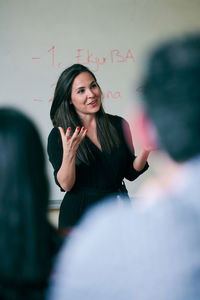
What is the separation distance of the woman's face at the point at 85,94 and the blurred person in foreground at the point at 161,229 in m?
1.07

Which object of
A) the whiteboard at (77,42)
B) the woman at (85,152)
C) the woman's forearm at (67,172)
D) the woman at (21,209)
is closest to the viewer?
the woman at (21,209)

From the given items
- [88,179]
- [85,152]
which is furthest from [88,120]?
[88,179]

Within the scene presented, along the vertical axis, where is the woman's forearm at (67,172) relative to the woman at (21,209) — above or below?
below

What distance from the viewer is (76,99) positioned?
5.49ft

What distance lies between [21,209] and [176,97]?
33 cm

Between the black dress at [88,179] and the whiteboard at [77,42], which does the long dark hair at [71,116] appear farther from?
the whiteboard at [77,42]

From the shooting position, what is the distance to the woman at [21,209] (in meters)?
0.54

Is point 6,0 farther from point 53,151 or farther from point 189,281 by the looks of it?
point 189,281

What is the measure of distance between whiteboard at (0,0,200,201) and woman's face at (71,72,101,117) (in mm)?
704

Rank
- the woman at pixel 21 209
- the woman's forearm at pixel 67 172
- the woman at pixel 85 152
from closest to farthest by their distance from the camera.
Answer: the woman at pixel 21 209, the woman's forearm at pixel 67 172, the woman at pixel 85 152

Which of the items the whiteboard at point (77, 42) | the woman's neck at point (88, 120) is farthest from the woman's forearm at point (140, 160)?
the whiteboard at point (77, 42)

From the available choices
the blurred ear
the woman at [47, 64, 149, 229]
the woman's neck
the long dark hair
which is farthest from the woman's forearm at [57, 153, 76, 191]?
the blurred ear

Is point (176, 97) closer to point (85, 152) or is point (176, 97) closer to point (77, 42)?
point (85, 152)

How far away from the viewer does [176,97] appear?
0.58 metres
